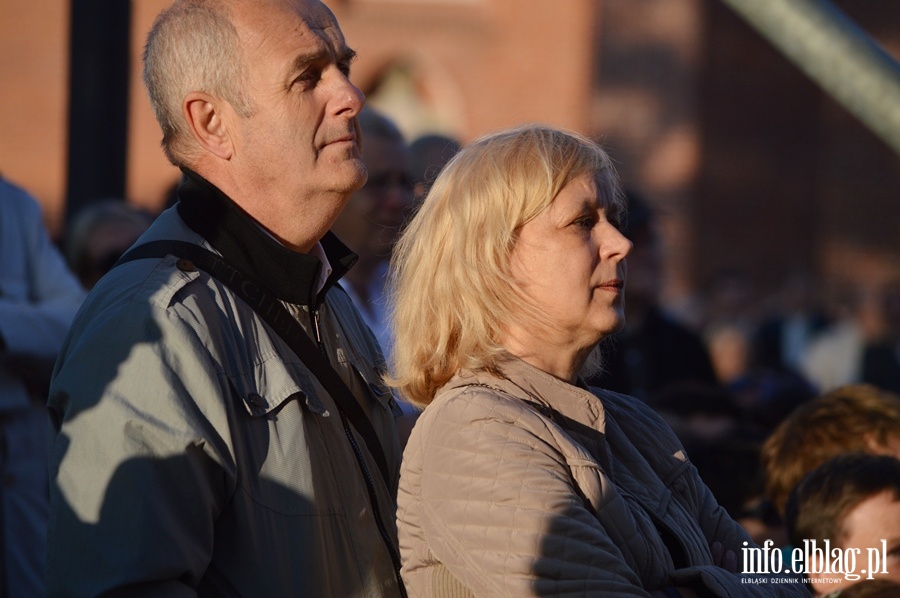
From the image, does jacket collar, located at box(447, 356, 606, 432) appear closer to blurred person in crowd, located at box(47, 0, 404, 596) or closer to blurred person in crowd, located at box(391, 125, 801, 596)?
blurred person in crowd, located at box(391, 125, 801, 596)

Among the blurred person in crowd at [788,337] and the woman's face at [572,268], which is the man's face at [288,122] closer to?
the woman's face at [572,268]

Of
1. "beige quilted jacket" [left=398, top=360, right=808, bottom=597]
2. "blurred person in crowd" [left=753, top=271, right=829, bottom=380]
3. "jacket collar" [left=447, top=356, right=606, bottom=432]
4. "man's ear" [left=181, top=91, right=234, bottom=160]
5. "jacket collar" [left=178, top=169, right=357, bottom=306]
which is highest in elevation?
"man's ear" [left=181, top=91, right=234, bottom=160]

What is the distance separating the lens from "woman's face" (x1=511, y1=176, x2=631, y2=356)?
8.11ft

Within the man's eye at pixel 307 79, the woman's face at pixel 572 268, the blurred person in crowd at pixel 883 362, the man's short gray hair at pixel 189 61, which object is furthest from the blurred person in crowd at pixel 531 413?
the blurred person in crowd at pixel 883 362

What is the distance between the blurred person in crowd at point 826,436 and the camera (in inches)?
147

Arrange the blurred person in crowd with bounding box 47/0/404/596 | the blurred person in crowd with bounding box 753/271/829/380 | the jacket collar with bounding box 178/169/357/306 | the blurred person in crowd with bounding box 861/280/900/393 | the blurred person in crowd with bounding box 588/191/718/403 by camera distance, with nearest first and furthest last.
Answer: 1. the blurred person in crowd with bounding box 47/0/404/596
2. the jacket collar with bounding box 178/169/357/306
3. the blurred person in crowd with bounding box 588/191/718/403
4. the blurred person in crowd with bounding box 861/280/900/393
5. the blurred person in crowd with bounding box 753/271/829/380

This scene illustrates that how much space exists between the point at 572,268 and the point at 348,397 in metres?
0.58

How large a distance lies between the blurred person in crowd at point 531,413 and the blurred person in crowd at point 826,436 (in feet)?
4.01

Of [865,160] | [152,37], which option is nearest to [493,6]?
[865,160]

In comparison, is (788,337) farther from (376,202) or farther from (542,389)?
(542,389)

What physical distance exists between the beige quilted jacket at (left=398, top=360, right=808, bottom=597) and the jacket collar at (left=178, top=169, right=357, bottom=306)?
1.40 feet

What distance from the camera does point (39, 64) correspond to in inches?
583

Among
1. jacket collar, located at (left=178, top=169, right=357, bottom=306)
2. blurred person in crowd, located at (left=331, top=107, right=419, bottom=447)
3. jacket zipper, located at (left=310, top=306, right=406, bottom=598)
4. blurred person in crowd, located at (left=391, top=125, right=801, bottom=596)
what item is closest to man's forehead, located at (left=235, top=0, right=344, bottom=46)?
jacket collar, located at (left=178, top=169, right=357, bottom=306)

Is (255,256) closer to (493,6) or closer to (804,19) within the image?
(804,19)
